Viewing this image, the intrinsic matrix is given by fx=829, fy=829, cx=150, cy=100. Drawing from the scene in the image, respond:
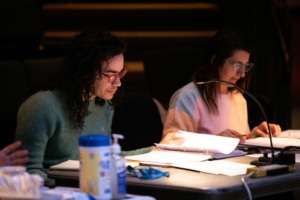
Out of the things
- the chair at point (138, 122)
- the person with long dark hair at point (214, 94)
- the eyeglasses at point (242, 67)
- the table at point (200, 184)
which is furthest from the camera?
the chair at point (138, 122)

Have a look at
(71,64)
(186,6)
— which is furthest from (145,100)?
(186,6)

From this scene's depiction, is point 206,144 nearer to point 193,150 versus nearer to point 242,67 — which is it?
point 193,150

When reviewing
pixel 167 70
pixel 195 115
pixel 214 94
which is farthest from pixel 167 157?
pixel 167 70

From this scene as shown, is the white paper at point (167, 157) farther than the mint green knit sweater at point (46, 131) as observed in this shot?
No

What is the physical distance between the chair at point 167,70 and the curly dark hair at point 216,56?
1.70 metres

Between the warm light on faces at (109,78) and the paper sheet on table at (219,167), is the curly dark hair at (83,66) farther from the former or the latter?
the paper sheet on table at (219,167)

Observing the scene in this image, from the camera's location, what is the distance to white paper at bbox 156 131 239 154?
3.59 m

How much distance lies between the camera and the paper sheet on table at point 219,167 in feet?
10.5

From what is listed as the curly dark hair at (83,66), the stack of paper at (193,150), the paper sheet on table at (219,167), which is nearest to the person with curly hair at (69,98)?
the curly dark hair at (83,66)

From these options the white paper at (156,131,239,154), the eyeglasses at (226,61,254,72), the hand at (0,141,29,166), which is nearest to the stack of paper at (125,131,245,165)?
the white paper at (156,131,239,154)

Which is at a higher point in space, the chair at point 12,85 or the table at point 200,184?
the chair at point 12,85

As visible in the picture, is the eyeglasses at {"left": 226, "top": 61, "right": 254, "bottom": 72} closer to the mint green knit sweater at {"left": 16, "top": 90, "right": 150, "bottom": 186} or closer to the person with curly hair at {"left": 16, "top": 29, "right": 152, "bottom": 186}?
the person with curly hair at {"left": 16, "top": 29, "right": 152, "bottom": 186}

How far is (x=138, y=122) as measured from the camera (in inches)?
186

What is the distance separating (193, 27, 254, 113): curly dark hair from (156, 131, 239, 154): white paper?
614 millimetres
